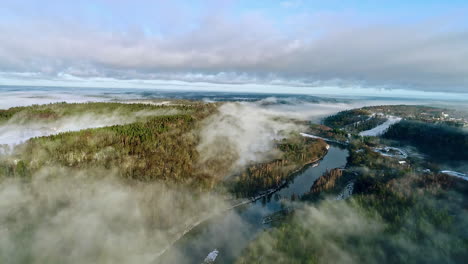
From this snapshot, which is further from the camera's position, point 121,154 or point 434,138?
point 434,138

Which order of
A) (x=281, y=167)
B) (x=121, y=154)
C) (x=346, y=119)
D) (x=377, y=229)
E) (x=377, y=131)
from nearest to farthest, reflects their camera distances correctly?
(x=377, y=229)
(x=121, y=154)
(x=281, y=167)
(x=377, y=131)
(x=346, y=119)

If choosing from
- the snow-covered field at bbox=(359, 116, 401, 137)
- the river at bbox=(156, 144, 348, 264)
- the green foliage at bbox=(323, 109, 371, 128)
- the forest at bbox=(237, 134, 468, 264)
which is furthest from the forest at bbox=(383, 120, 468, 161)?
the river at bbox=(156, 144, 348, 264)

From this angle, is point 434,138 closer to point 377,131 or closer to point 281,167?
point 377,131

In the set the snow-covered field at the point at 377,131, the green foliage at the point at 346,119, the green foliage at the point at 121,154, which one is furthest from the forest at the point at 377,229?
the green foliage at the point at 346,119

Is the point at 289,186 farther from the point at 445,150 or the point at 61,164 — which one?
the point at 445,150

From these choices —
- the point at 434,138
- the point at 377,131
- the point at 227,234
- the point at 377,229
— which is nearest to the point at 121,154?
the point at 227,234

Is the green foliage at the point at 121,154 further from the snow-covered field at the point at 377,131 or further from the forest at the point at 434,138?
the snow-covered field at the point at 377,131

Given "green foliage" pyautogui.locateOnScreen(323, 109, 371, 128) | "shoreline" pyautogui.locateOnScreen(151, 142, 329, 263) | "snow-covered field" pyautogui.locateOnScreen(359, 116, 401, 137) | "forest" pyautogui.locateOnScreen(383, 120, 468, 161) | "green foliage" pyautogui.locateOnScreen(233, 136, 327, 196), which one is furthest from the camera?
"green foliage" pyautogui.locateOnScreen(323, 109, 371, 128)

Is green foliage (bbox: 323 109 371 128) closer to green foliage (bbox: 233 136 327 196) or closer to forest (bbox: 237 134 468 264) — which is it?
green foliage (bbox: 233 136 327 196)

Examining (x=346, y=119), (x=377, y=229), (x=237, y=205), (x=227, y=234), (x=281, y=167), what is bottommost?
(x=227, y=234)
